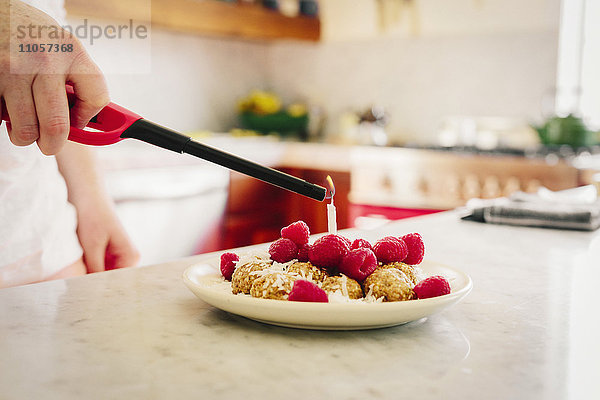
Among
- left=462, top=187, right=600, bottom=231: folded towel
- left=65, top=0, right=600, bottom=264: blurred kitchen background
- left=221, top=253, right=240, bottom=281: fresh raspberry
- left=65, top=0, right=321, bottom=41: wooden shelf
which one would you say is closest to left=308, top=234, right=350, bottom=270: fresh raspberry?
left=221, top=253, right=240, bottom=281: fresh raspberry

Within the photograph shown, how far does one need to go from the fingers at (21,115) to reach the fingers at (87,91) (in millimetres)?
52

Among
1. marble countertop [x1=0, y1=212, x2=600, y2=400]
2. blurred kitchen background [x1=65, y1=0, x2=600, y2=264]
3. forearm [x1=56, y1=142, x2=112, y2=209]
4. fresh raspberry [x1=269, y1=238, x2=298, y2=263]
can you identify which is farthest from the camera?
blurred kitchen background [x1=65, y1=0, x2=600, y2=264]

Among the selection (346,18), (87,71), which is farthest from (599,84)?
(87,71)

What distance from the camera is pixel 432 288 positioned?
722 millimetres

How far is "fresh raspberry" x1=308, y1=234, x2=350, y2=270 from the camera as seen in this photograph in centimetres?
76

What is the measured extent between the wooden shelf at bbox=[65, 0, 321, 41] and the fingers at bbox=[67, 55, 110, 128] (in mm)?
2435

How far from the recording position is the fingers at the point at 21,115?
2.56ft

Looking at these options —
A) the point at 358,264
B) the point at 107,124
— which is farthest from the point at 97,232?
the point at 358,264

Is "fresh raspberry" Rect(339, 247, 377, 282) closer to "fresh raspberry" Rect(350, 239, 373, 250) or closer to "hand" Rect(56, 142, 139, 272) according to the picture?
"fresh raspberry" Rect(350, 239, 373, 250)

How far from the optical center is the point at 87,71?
2.70 feet

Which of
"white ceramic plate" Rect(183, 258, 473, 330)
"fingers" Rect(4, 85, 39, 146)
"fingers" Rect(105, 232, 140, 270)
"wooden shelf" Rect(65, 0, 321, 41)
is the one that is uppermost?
"wooden shelf" Rect(65, 0, 321, 41)

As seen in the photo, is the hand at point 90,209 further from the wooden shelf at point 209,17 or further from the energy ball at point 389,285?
the wooden shelf at point 209,17

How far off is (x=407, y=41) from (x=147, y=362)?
3.78 m

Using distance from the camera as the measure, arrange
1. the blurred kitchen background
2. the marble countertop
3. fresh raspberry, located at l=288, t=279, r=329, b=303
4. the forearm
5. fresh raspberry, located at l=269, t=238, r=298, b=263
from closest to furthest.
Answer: the marble countertop
fresh raspberry, located at l=288, t=279, r=329, b=303
fresh raspberry, located at l=269, t=238, r=298, b=263
the forearm
the blurred kitchen background
